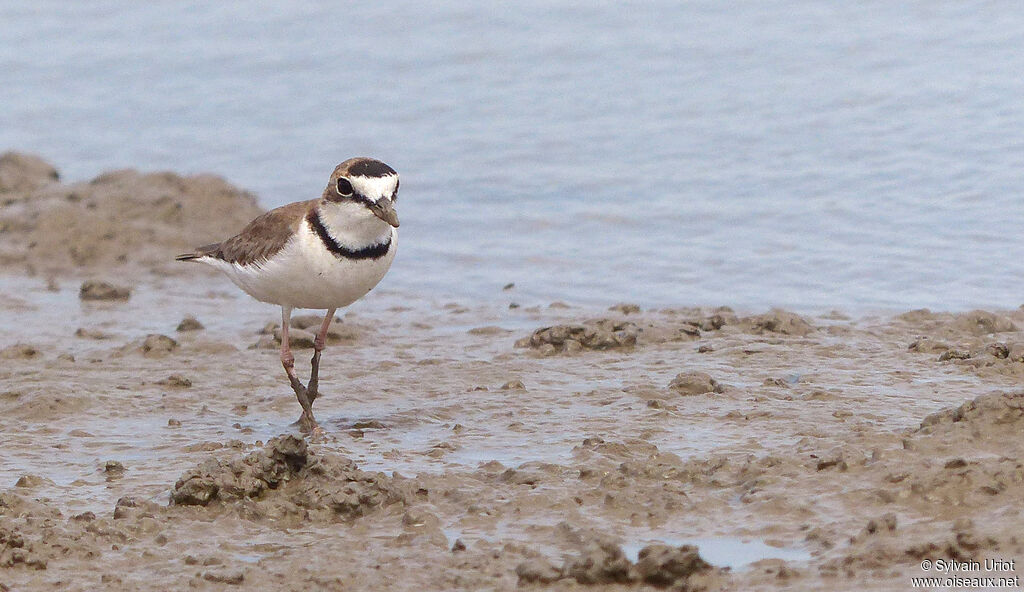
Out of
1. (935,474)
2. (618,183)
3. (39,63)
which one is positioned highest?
(39,63)

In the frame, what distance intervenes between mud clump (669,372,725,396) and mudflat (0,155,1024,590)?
14mm

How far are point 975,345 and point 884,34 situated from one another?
914cm

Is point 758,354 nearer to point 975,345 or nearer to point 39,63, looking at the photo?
point 975,345

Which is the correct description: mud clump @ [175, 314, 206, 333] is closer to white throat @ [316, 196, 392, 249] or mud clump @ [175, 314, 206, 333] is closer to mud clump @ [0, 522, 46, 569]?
white throat @ [316, 196, 392, 249]

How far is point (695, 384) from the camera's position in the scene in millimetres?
7703

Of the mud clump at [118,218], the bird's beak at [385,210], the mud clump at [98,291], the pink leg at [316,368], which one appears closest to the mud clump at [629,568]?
the bird's beak at [385,210]

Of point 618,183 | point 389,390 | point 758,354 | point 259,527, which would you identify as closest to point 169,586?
point 259,527

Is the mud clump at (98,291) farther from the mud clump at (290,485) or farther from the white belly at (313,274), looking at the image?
the mud clump at (290,485)

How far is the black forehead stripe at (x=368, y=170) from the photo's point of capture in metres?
7.12

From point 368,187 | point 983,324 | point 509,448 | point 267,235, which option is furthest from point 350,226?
point 983,324

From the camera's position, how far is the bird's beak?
7.01 m

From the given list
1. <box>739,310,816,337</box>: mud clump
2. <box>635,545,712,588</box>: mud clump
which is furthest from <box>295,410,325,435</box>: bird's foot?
<box>739,310,816,337</box>: mud clump

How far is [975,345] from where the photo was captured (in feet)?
27.6

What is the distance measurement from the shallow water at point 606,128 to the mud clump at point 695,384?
9.04 ft
